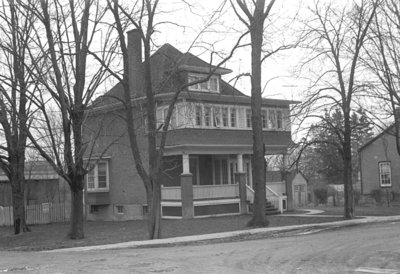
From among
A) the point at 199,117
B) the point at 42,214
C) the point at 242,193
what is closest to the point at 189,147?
the point at 199,117

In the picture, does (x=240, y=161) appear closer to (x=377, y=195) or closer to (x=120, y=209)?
(x=120, y=209)

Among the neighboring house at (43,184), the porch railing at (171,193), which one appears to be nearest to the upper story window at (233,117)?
the porch railing at (171,193)

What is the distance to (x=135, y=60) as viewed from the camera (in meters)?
32.5

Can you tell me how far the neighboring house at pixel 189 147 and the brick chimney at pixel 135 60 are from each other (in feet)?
0.19

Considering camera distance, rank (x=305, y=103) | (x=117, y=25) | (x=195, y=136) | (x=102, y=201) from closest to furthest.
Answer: (x=117, y=25) → (x=305, y=103) → (x=195, y=136) → (x=102, y=201)

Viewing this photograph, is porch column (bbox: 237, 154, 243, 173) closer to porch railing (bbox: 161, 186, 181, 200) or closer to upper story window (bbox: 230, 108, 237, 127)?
upper story window (bbox: 230, 108, 237, 127)

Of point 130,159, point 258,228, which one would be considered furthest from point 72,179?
point 130,159

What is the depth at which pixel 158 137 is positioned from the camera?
3130 centimetres

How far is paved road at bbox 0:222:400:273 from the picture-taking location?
11.4 meters

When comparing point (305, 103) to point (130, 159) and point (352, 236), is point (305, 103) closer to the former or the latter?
point (352, 236)

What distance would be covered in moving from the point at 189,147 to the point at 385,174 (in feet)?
74.2

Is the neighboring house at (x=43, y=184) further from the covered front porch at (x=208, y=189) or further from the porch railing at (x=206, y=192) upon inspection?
the porch railing at (x=206, y=192)

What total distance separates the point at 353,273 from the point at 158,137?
2149 cm

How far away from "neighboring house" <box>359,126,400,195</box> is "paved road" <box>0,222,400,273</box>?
2986 cm
